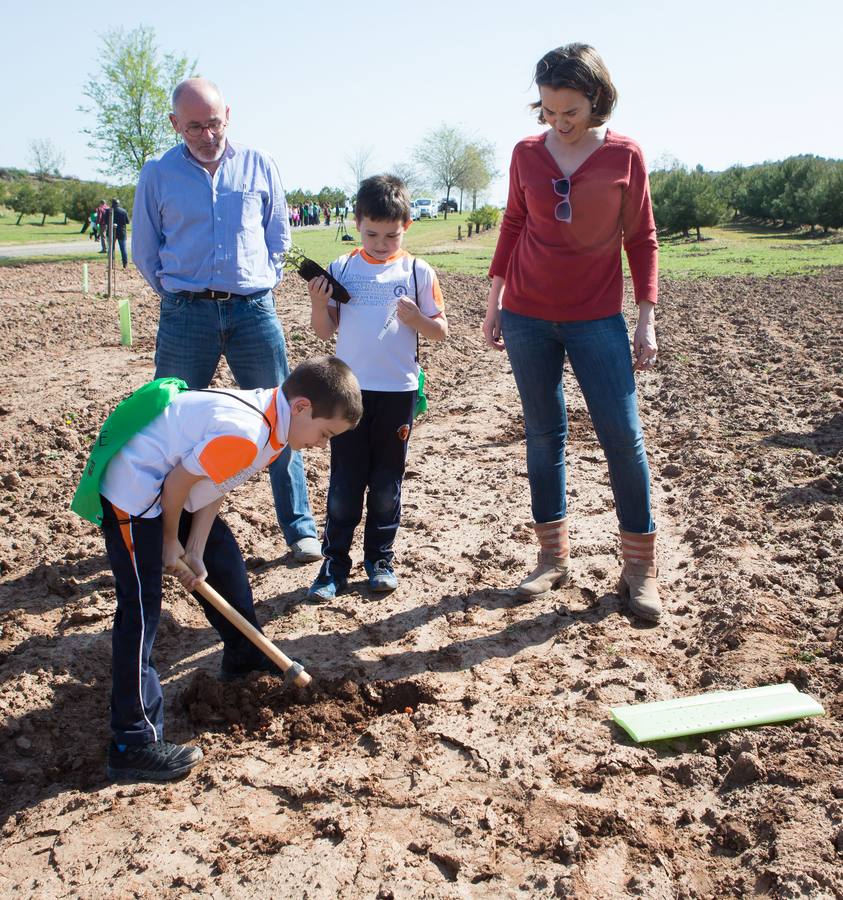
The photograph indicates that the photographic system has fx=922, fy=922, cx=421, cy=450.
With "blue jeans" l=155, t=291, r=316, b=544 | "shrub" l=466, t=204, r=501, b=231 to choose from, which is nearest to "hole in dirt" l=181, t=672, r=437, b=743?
"blue jeans" l=155, t=291, r=316, b=544

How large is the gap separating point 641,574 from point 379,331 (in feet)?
5.17

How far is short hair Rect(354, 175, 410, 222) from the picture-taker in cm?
388

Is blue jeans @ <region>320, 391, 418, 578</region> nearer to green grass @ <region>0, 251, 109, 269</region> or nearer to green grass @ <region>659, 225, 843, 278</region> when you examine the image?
green grass @ <region>659, 225, 843, 278</region>

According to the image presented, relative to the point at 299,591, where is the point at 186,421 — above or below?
above

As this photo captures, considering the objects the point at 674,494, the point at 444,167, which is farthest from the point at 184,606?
the point at 444,167

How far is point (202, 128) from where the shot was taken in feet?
13.6

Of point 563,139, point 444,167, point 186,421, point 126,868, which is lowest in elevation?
point 126,868

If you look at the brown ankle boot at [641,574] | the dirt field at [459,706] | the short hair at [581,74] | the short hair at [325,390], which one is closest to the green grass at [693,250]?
the dirt field at [459,706]

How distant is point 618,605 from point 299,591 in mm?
1509

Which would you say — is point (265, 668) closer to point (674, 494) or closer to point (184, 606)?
point (184, 606)

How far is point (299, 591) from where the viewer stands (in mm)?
4457

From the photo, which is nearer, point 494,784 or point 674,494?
point 494,784

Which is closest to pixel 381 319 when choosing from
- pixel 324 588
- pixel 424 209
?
pixel 324 588

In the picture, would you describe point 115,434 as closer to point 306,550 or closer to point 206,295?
point 206,295
